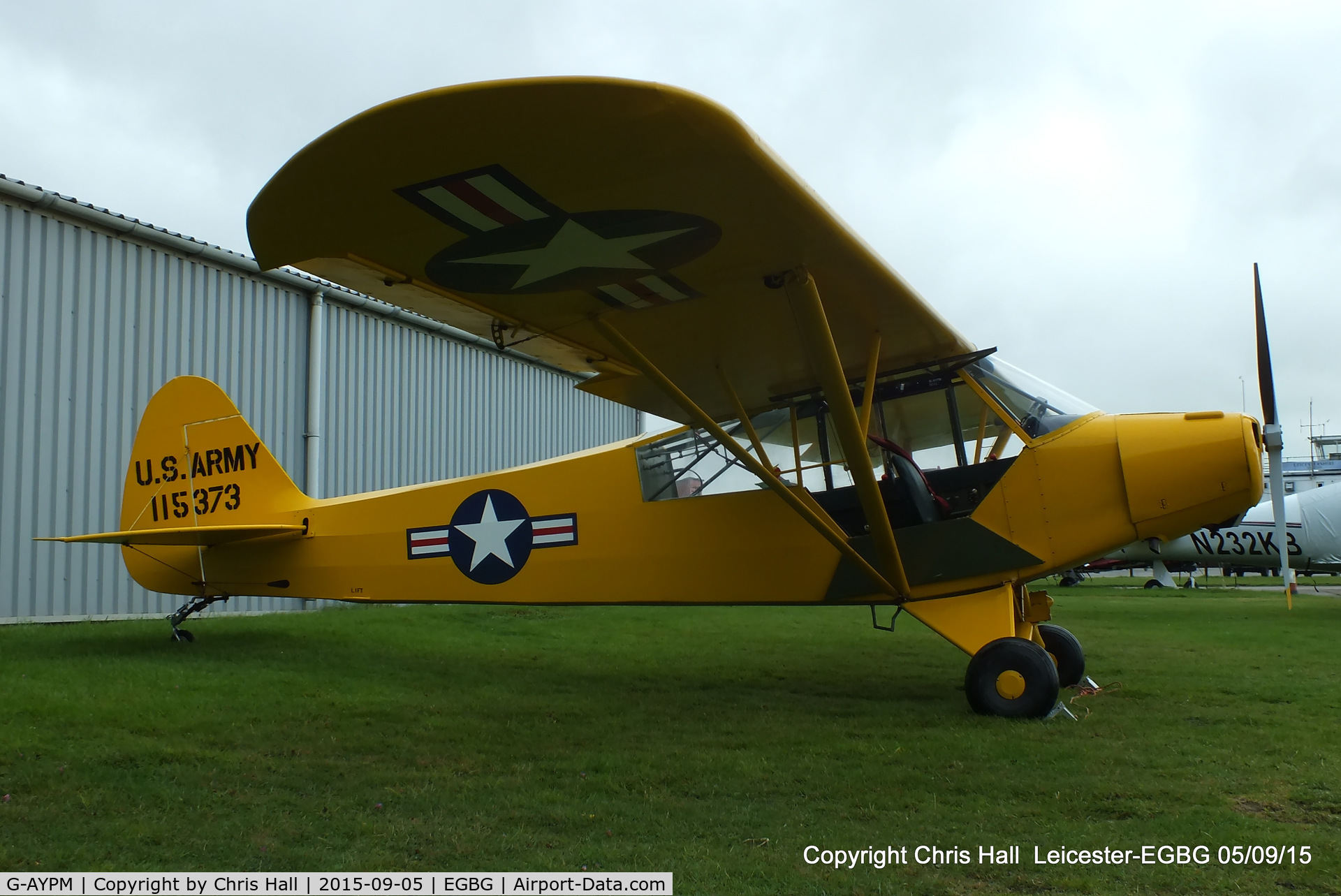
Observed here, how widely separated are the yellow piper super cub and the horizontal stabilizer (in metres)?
0.04

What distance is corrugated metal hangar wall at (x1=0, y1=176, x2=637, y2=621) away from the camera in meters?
10.0

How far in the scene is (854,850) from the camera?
3.09m

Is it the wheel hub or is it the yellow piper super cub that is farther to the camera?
the wheel hub

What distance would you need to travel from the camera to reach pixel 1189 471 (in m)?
5.34

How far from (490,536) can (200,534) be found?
2.73 m

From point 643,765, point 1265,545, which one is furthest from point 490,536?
point 1265,545

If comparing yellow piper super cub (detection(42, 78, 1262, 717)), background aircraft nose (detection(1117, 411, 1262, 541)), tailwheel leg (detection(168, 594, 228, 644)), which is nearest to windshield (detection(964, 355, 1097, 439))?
yellow piper super cub (detection(42, 78, 1262, 717))

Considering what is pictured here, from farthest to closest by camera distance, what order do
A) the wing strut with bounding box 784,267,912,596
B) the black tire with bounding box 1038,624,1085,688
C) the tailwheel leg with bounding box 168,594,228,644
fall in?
the tailwheel leg with bounding box 168,594,228,644 → the black tire with bounding box 1038,624,1085,688 → the wing strut with bounding box 784,267,912,596

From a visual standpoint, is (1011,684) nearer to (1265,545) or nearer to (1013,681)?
(1013,681)

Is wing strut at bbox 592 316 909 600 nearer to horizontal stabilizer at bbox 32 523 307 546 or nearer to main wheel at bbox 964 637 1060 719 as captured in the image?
main wheel at bbox 964 637 1060 719

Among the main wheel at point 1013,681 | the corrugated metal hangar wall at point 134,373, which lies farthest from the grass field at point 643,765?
the corrugated metal hangar wall at point 134,373

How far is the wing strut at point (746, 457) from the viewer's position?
480 centimetres

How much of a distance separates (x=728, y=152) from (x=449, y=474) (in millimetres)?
13231

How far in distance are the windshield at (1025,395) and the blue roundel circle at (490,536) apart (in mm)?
3633
